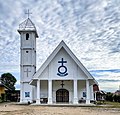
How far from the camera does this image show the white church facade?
27.8m

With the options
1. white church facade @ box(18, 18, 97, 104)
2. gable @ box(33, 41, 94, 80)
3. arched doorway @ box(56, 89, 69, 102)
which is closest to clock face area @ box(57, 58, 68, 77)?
white church facade @ box(18, 18, 97, 104)

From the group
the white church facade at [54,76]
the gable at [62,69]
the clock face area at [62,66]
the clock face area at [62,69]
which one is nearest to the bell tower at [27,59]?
the white church facade at [54,76]

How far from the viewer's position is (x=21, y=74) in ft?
111

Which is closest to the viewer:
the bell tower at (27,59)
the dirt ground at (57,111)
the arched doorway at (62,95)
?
the dirt ground at (57,111)

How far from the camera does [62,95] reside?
30.1 meters

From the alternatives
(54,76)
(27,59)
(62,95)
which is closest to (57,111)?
(54,76)

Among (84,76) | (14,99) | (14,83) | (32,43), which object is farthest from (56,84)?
(14,83)

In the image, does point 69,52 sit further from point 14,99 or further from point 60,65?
point 14,99

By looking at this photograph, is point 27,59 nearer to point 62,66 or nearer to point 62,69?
point 62,66

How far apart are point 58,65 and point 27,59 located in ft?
20.9

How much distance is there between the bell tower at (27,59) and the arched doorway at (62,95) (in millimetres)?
4230

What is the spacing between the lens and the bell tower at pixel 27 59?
33281 millimetres

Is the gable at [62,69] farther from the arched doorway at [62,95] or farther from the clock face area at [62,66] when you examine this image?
the arched doorway at [62,95]

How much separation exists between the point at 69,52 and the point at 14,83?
42899 mm
